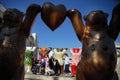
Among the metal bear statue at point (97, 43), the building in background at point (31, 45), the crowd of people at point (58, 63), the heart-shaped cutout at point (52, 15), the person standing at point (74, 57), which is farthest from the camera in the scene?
the building in background at point (31, 45)

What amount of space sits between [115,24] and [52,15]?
0.67 m

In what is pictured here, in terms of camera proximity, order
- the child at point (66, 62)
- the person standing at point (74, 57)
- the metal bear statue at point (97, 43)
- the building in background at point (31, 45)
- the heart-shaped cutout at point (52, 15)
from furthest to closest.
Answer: the building in background at point (31, 45) < the child at point (66, 62) < the person standing at point (74, 57) < the heart-shaped cutout at point (52, 15) < the metal bear statue at point (97, 43)

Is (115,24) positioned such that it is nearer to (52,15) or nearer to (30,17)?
(52,15)

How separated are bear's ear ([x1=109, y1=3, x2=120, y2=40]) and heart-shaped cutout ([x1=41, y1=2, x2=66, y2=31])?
20.2 inches

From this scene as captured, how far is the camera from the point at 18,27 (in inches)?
114

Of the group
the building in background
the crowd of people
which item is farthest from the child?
the building in background

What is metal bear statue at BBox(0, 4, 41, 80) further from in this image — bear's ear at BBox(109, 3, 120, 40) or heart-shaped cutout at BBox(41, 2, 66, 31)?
bear's ear at BBox(109, 3, 120, 40)

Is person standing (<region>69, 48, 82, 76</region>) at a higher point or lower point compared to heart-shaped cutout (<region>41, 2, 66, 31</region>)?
lower

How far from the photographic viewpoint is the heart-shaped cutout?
9.19 feet

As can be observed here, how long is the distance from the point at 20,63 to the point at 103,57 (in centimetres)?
84

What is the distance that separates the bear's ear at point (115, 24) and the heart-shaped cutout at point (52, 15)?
51 centimetres

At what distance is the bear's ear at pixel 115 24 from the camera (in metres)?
2.85

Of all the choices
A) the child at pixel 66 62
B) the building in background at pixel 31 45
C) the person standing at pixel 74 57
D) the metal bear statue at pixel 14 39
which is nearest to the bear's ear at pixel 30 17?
the metal bear statue at pixel 14 39

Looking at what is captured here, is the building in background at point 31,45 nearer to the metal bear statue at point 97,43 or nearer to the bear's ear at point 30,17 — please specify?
the bear's ear at point 30,17
